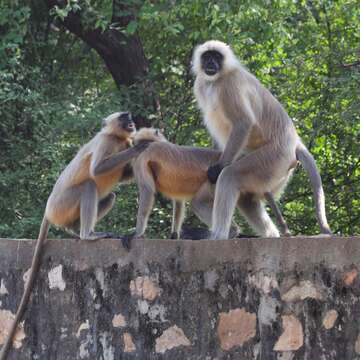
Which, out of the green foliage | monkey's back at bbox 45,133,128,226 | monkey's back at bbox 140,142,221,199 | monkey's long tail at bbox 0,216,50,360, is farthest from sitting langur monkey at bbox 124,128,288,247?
the green foliage

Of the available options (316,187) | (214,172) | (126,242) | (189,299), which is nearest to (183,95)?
(214,172)

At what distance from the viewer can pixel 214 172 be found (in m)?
4.70

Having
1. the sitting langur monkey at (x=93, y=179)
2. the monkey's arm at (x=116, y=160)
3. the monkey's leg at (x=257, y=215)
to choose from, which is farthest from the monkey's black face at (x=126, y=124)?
the monkey's leg at (x=257, y=215)

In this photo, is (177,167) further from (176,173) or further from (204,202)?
(204,202)

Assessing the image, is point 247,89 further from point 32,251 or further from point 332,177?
point 332,177

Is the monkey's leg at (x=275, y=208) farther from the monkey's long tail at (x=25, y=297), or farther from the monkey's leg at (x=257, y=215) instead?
the monkey's long tail at (x=25, y=297)

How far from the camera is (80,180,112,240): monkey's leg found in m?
4.91

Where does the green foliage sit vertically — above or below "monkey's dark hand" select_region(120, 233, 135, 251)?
above

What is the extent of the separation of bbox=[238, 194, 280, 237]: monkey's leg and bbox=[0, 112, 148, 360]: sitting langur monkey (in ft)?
2.12

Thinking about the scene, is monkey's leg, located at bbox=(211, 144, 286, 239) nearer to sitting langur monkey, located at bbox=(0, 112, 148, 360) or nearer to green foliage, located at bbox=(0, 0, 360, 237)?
sitting langur monkey, located at bbox=(0, 112, 148, 360)

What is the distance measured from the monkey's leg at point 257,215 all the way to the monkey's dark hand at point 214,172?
0.26 metres

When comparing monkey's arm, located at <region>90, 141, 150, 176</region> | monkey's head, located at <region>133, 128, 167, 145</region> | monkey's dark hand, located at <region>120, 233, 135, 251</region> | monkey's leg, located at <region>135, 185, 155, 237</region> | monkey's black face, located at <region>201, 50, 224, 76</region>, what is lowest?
monkey's dark hand, located at <region>120, 233, 135, 251</region>

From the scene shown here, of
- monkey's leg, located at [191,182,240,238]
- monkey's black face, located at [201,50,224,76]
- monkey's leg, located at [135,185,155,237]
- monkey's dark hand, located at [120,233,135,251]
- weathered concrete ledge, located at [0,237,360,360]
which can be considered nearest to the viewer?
weathered concrete ledge, located at [0,237,360,360]

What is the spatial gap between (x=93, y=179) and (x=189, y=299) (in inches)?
50.3
